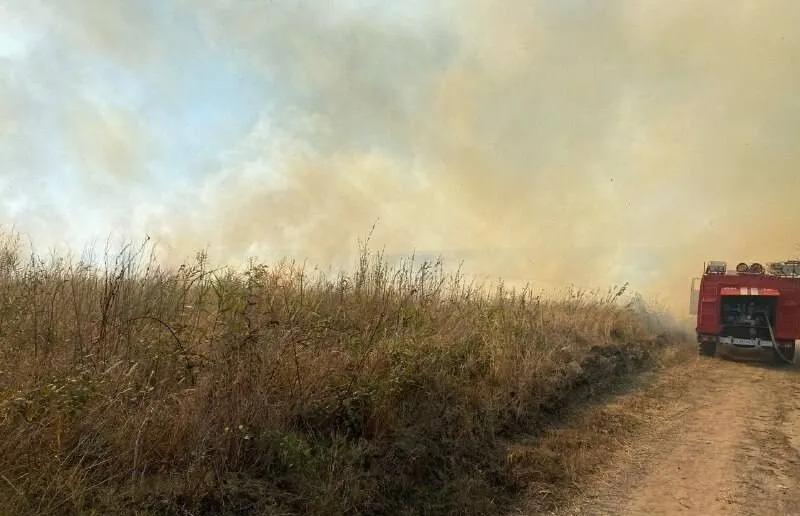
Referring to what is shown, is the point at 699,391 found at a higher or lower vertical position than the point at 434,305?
lower

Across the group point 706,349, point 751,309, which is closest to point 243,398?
point 706,349

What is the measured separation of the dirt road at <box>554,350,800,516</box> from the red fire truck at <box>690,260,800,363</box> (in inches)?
171

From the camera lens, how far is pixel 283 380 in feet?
13.7

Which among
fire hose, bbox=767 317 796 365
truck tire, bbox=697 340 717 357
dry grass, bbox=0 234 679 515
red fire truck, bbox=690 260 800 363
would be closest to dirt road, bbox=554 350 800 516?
dry grass, bbox=0 234 679 515

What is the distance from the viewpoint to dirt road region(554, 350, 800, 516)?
13.7 ft

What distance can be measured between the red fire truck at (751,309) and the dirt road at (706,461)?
4.34m

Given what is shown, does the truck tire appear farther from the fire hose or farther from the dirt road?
the dirt road

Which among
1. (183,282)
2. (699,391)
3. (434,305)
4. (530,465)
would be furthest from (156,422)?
(699,391)

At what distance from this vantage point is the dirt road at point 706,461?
4.18m

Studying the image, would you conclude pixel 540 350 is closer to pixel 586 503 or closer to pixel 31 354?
pixel 586 503

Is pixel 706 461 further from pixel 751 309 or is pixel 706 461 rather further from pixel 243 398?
pixel 751 309

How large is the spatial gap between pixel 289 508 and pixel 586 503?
2313 mm

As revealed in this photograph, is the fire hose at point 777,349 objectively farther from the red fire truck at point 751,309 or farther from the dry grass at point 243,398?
the dry grass at point 243,398

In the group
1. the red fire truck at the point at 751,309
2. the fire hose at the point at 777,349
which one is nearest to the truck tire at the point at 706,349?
the red fire truck at the point at 751,309
